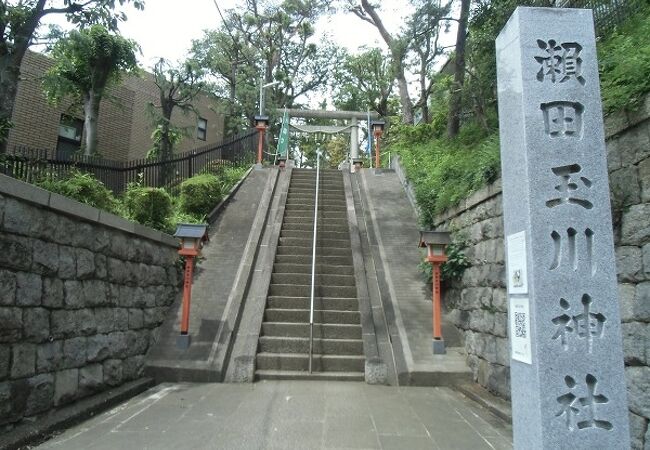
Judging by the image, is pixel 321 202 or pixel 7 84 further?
pixel 321 202

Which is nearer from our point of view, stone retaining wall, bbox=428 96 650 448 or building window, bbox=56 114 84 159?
stone retaining wall, bbox=428 96 650 448

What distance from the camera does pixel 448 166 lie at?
8.21 meters

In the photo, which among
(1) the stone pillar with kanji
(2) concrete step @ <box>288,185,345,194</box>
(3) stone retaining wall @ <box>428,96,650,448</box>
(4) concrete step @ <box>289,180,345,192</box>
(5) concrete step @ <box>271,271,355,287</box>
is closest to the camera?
(1) the stone pillar with kanji

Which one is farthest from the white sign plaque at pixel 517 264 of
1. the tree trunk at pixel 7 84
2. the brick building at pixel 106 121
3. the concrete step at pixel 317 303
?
the brick building at pixel 106 121

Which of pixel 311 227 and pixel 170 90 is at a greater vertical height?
pixel 170 90

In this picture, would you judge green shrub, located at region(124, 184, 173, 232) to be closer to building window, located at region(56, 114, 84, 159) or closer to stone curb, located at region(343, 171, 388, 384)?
stone curb, located at region(343, 171, 388, 384)

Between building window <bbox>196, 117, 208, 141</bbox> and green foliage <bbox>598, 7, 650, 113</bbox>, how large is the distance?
20512 millimetres

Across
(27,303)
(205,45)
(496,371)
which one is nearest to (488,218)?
(496,371)

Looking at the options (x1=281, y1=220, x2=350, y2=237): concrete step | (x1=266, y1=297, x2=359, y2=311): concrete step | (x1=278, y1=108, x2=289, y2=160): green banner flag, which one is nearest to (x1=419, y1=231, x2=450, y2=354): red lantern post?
(x1=266, y1=297, x2=359, y2=311): concrete step

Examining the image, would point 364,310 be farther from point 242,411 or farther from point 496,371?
point 242,411

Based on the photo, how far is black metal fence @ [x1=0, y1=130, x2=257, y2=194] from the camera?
5500mm

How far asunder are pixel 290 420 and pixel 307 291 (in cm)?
331

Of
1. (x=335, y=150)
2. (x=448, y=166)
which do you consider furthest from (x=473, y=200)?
(x=335, y=150)

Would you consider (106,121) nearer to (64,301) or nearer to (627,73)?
(64,301)
